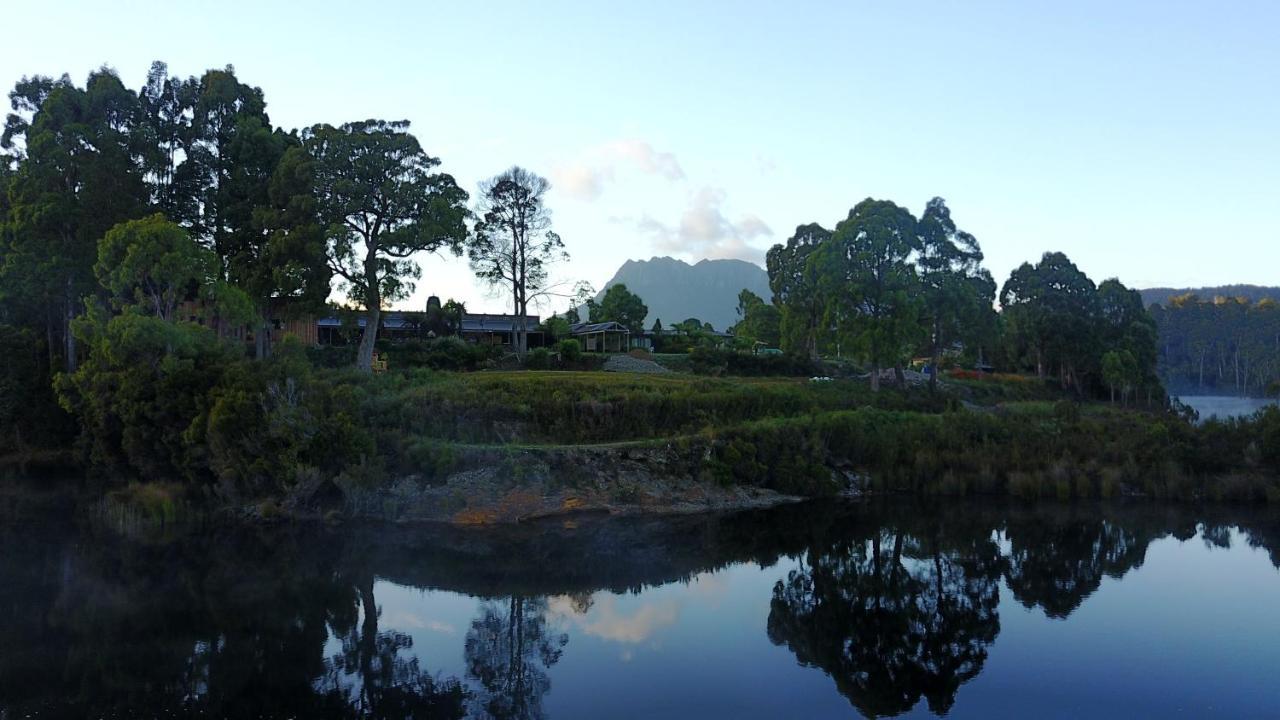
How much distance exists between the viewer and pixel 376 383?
2942cm

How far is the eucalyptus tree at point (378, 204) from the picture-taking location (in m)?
32.3

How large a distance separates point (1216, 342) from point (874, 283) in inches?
2804

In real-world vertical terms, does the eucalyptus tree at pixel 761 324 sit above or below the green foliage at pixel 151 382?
above

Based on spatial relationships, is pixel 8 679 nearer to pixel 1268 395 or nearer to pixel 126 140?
pixel 126 140

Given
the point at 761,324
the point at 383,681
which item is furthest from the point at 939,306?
the point at 383,681

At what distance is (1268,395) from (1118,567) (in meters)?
69.9

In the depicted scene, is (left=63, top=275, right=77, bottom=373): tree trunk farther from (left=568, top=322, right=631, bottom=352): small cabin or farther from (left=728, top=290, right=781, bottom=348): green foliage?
(left=728, top=290, right=781, bottom=348): green foliage

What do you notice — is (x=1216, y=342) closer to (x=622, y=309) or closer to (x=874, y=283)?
(x=622, y=309)

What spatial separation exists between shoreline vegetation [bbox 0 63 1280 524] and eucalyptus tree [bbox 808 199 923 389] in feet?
0.43

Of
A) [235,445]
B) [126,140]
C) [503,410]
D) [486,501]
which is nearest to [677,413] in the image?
[503,410]

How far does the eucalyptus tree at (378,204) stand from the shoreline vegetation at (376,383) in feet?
0.32

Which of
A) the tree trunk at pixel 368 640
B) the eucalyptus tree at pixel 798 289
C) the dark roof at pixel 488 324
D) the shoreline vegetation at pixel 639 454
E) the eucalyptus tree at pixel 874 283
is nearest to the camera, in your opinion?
the tree trunk at pixel 368 640

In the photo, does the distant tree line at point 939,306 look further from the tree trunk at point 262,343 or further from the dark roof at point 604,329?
the tree trunk at point 262,343

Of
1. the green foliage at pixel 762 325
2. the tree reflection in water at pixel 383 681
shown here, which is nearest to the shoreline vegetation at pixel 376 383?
the tree reflection in water at pixel 383 681
